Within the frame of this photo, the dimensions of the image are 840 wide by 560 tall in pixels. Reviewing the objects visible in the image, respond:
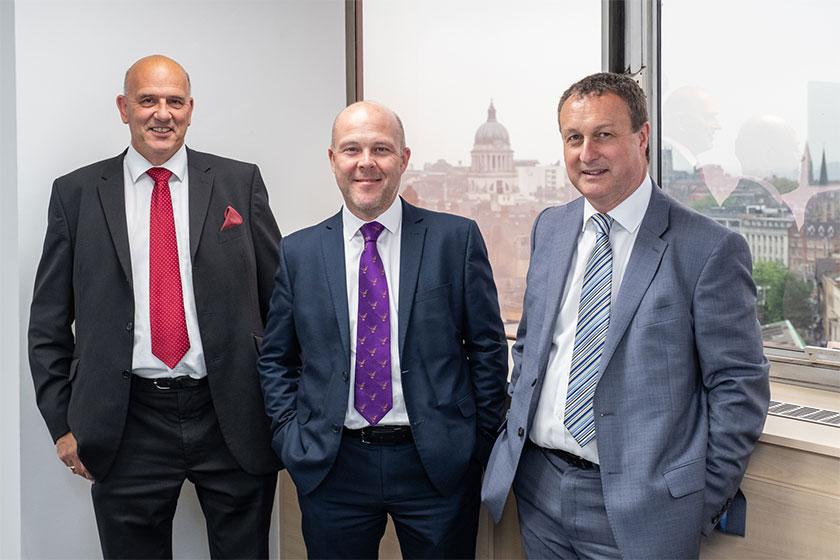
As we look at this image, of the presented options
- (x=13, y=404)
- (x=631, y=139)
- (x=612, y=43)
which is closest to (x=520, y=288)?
(x=612, y=43)

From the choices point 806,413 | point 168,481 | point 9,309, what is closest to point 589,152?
point 806,413

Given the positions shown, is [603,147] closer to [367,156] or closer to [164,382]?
[367,156]

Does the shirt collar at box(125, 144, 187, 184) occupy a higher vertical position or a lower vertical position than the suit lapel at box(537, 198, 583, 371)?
higher

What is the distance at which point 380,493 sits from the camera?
227 cm

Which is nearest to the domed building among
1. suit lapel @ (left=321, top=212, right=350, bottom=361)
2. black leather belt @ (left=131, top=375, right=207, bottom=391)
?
suit lapel @ (left=321, top=212, right=350, bottom=361)

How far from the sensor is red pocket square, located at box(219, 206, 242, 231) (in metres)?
2.67

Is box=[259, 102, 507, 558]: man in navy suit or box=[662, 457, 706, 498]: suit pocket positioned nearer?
box=[662, 457, 706, 498]: suit pocket

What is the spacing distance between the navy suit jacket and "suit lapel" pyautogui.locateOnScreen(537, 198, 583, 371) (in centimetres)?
28

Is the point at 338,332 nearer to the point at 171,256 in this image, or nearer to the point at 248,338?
the point at 248,338

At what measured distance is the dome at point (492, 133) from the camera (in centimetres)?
331

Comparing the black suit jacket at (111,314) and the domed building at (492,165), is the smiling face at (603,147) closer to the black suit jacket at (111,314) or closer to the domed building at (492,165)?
the black suit jacket at (111,314)

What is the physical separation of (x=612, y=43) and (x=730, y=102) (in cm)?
47

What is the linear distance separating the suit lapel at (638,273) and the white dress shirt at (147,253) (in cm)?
130

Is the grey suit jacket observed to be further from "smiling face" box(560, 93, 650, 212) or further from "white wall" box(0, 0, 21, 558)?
"white wall" box(0, 0, 21, 558)
